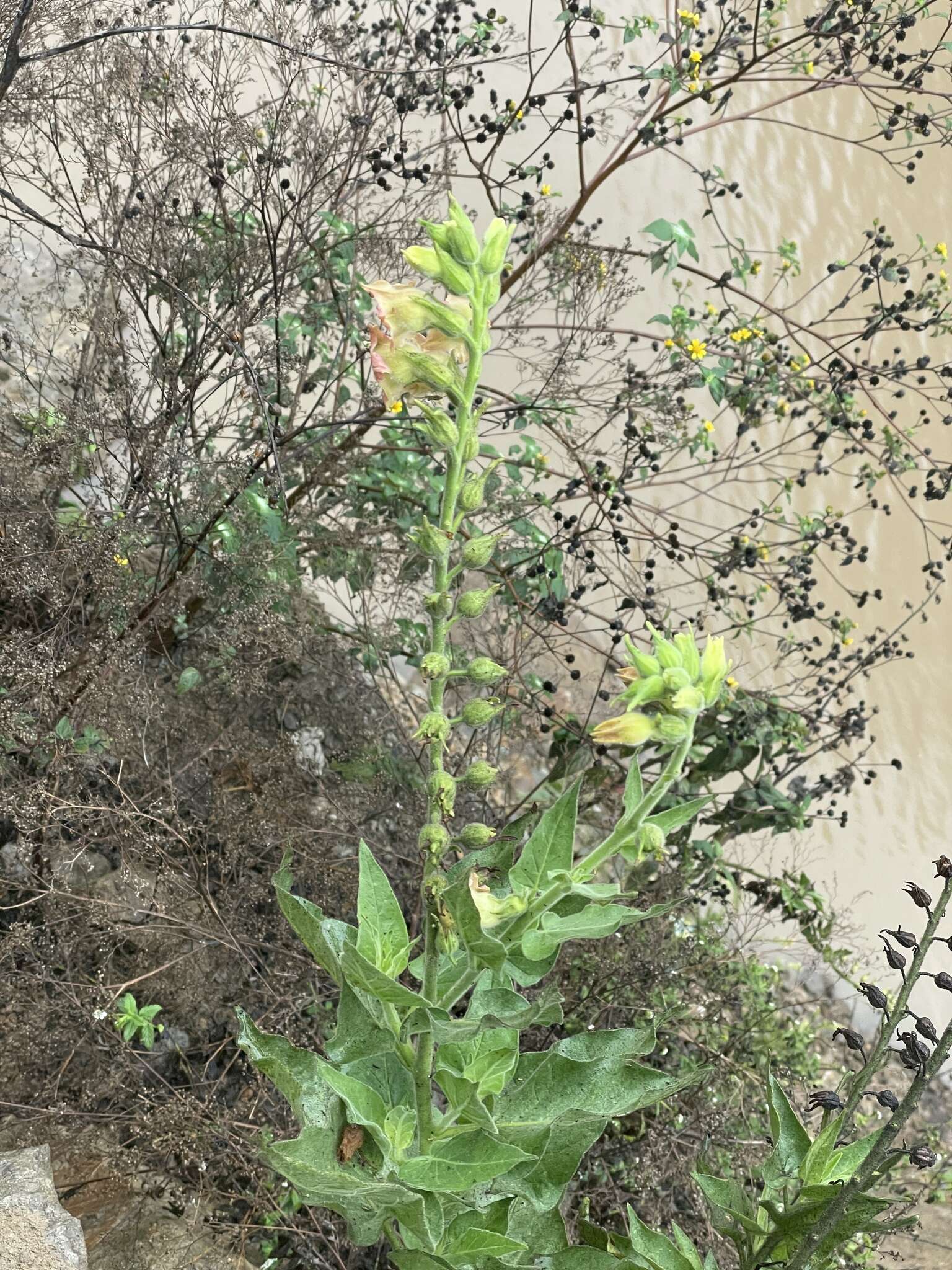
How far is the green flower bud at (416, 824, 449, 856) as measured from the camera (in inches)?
26.6

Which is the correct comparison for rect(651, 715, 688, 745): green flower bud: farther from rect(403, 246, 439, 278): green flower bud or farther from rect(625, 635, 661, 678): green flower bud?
rect(403, 246, 439, 278): green flower bud

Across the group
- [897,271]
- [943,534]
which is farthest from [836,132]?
[897,271]

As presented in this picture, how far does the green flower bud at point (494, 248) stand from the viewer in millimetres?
719

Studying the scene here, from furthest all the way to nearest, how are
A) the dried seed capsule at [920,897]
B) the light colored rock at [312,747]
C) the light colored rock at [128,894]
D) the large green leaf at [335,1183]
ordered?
the light colored rock at [312,747]
the light colored rock at [128,894]
the dried seed capsule at [920,897]
the large green leaf at [335,1183]

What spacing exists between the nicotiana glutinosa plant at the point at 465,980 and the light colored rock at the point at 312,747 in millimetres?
1176

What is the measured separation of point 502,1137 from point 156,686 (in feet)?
4.01

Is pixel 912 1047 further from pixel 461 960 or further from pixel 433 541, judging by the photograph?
pixel 433 541

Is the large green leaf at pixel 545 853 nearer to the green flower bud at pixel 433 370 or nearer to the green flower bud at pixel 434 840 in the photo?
the green flower bud at pixel 434 840

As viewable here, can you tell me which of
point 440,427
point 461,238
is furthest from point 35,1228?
point 461,238

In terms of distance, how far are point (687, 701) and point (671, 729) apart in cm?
2

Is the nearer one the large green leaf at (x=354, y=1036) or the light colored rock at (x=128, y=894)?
the large green leaf at (x=354, y=1036)

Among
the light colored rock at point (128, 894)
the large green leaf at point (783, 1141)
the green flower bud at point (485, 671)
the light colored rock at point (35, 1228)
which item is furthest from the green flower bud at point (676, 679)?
the light colored rock at point (128, 894)

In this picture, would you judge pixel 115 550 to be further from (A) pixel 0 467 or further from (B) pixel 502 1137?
(B) pixel 502 1137

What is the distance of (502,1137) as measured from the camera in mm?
772
